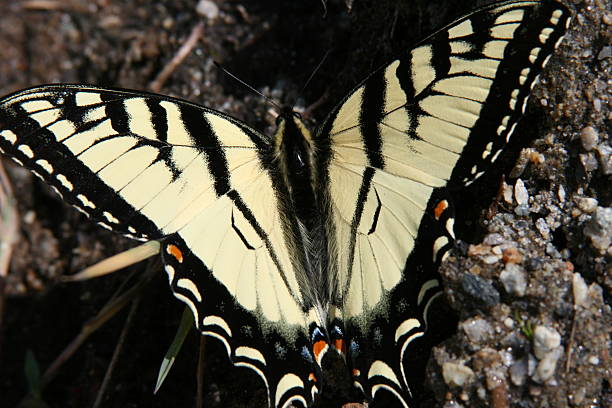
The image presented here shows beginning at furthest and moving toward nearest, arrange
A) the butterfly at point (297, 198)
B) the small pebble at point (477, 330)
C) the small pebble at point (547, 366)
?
the butterfly at point (297, 198) → the small pebble at point (477, 330) → the small pebble at point (547, 366)

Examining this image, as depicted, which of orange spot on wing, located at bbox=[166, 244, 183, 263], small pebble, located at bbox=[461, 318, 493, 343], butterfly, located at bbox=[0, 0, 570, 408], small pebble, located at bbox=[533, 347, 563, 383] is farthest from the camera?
orange spot on wing, located at bbox=[166, 244, 183, 263]

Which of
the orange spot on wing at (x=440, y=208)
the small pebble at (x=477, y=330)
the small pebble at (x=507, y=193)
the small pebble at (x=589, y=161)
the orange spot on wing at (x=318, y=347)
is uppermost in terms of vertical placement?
the small pebble at (x=589, y=161)

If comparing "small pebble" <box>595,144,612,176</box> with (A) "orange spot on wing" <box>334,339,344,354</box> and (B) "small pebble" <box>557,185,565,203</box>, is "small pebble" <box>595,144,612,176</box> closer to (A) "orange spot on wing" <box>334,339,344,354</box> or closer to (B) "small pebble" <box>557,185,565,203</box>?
(B) "small pebble" <box>557,185,565,203</box>

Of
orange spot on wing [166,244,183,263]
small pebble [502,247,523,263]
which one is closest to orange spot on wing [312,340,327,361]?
orange spot on wing [166,244,183,263]

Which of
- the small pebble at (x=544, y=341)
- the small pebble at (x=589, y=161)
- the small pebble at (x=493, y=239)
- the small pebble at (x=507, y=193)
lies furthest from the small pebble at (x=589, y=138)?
the small pebble at (x=544, y=341)

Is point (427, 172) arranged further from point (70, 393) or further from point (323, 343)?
point (70, 393)

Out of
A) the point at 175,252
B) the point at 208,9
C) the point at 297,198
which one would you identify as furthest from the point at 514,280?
the point at 208,9

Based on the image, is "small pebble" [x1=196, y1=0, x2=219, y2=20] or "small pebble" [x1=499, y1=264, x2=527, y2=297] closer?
"small pebble" [x1=499, y1=264, x2=527, y2=297]

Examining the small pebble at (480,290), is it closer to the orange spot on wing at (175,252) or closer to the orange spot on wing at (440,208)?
the orange spot on wing at (440,208)
